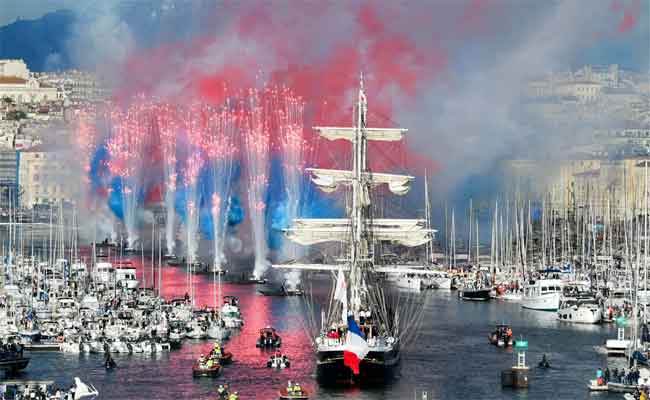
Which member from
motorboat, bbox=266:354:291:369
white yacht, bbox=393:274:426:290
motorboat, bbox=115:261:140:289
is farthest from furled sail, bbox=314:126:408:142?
white yacht, bbox=393:274:426:290

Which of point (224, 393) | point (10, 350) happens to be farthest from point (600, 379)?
point (10, 350)

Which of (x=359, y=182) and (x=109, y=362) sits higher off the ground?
(x=359, y=182)

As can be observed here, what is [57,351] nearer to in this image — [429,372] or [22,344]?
[22,344]

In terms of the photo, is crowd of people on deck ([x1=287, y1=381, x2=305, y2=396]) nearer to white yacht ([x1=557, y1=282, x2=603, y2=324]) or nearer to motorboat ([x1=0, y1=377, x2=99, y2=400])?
motorboat ([x1=0, y1=377, x2=99, y2=400])

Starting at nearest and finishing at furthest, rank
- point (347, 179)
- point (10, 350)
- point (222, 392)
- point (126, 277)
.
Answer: point (222, 392), point (10, 350), point (347, 179), point (126, 277)

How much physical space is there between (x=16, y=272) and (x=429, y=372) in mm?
28077

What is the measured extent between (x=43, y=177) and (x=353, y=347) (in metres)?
94.1

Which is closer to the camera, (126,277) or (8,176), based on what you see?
(126,277)

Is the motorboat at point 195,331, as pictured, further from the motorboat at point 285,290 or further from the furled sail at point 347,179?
the motorboat at point 285,290

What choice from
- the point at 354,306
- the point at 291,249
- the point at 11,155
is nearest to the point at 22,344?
the point at 354,306

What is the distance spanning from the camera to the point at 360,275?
190 feet

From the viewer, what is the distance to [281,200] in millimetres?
98375

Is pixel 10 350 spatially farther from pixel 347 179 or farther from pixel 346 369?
pixel 347 179

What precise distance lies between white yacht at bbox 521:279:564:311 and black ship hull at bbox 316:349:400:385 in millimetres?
23758
